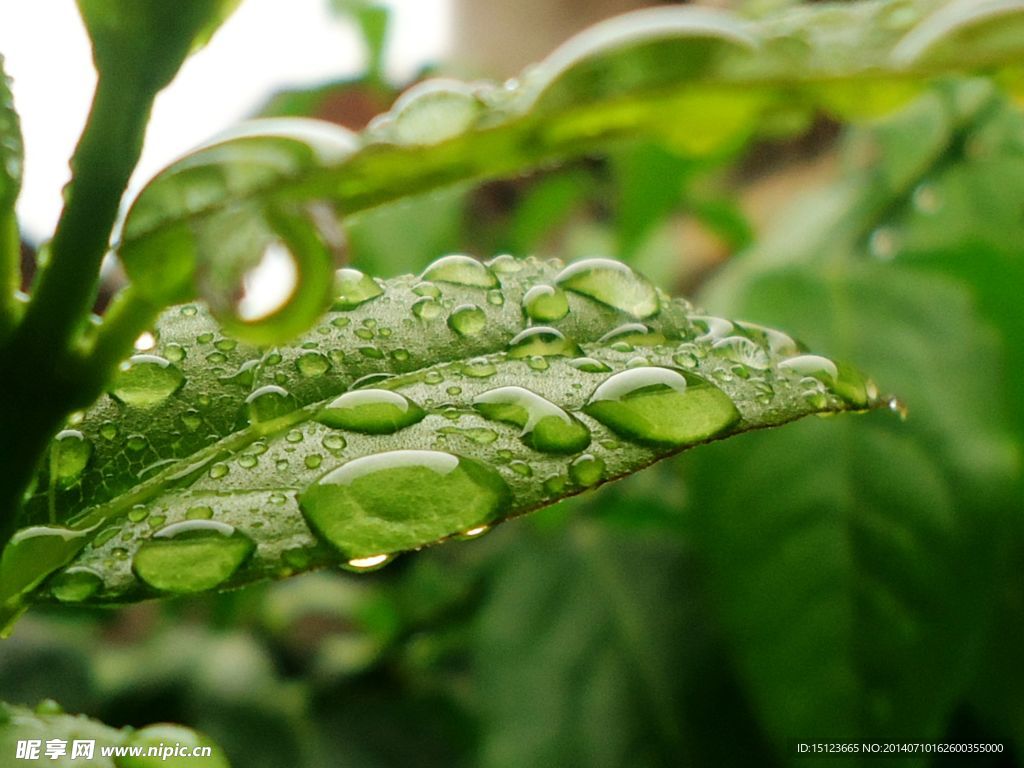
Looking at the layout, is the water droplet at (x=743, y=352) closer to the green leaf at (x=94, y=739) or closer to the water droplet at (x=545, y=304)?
the water droplet at (x=545, y=304)

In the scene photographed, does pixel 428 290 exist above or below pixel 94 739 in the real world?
above

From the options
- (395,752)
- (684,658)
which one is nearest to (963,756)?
(684,658)

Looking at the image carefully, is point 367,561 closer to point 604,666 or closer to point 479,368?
point 479,368

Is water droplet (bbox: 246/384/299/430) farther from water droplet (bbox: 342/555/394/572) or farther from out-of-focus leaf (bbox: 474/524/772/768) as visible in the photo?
out-of-focus leaf (bbox: 474/524/772/768)

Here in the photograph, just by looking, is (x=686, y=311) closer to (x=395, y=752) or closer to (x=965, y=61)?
(x=965, y=61)

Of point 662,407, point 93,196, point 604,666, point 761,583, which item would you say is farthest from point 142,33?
point 604,666

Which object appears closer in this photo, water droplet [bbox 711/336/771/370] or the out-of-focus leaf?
water droplet [bbox 711/336/771/370]

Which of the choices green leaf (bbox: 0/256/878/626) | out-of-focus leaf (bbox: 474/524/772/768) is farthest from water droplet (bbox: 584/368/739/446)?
out-of-focus leaf (bbox: 474/524/772/768)

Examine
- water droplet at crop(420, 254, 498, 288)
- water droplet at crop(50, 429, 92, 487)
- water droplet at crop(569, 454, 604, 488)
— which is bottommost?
water droplet at crop(569, 454, 604, 488)
